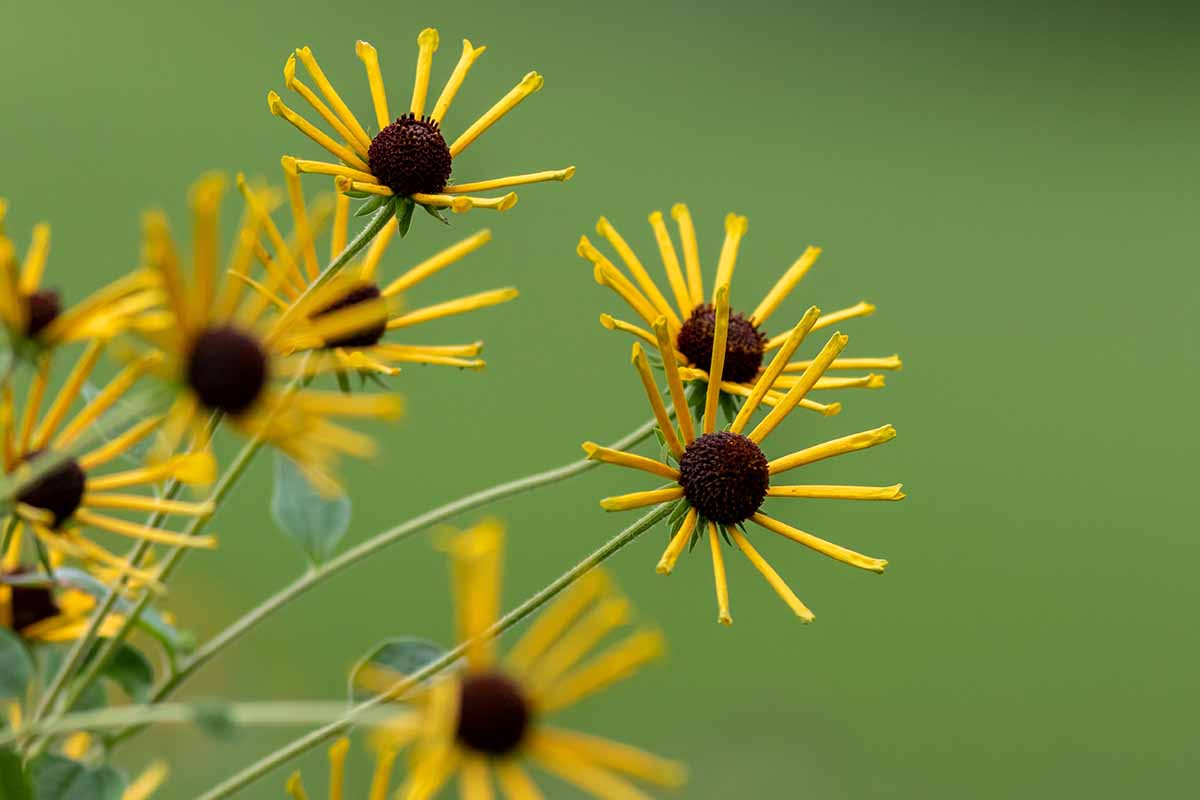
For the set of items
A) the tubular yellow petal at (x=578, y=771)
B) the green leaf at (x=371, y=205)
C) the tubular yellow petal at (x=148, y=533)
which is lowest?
the tubular yellow petal at (x=578, y=771)

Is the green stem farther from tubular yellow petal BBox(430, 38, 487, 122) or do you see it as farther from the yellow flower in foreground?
tubular yellow petal BBox(430, 38, 487, 122)

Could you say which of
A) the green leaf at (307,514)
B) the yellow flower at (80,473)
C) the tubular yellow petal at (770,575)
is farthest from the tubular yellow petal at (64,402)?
the tubular yellow petal at (770,575)

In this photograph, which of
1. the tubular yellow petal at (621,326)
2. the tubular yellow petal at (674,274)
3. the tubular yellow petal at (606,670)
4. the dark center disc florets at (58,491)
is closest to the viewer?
the tubular yellow petal at (606,670)

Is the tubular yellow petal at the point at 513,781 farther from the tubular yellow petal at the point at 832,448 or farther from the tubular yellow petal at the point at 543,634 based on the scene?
the tubular yellow petal at the point at 832,448

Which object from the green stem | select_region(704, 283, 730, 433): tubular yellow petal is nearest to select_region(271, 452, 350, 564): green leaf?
the green stem

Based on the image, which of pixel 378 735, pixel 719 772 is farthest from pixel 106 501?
pixel 719 772

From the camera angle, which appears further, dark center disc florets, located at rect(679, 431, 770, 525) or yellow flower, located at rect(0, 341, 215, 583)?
dark center disc florets, located at rect(679, 431, 770, 525)
